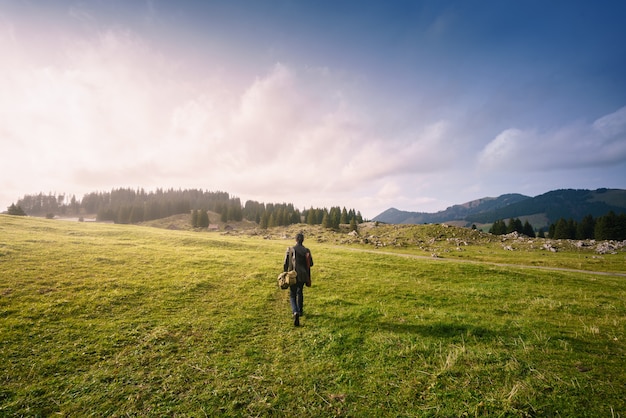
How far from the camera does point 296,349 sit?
8.98m

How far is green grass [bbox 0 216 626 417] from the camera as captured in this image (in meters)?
6.05

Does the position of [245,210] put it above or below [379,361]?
above

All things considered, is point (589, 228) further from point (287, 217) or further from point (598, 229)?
point (287, 217)

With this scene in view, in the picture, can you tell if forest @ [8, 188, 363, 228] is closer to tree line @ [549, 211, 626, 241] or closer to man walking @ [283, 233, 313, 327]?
tree line @ [549, 211, 626, 241]

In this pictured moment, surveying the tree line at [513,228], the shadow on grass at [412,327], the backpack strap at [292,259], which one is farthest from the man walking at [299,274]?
the tree line at [513,228]

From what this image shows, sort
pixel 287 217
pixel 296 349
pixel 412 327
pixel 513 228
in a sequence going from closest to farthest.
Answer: pixel 296 349, pixel 412 327, pixel 513 228, pixel 287 217

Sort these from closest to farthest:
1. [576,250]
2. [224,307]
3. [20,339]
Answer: [20,339] → [224,307] → [576,250]

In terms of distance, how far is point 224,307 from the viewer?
13.1 m

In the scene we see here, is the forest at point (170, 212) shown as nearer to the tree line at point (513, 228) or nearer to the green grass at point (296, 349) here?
the tree line at point (513, 228)

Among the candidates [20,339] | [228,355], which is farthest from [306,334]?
[20,339]

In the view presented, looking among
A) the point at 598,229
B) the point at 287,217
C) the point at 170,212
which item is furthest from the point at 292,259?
the point at 170,212

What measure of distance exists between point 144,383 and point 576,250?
3165 inches

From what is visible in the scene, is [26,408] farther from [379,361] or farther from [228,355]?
[379,361]

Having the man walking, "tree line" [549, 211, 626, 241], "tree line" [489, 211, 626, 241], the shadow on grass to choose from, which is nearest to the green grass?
the shadow on grass
